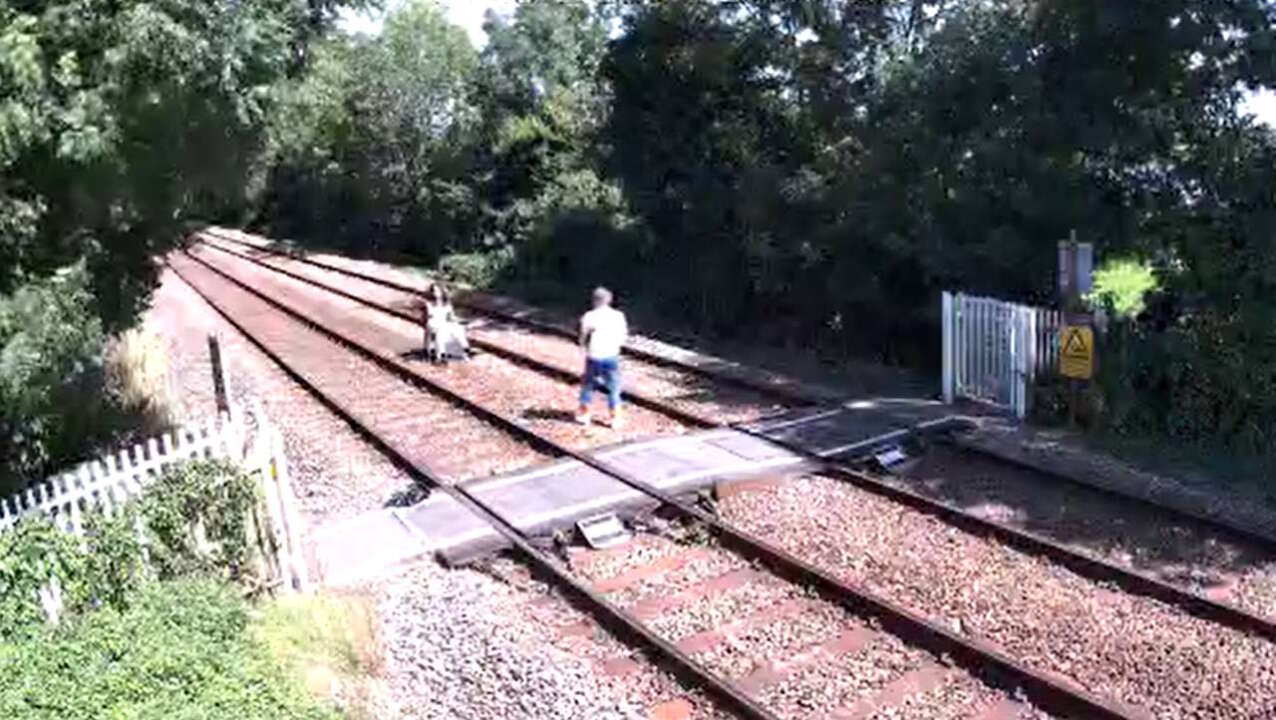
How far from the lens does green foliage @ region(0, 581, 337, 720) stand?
6051 mm

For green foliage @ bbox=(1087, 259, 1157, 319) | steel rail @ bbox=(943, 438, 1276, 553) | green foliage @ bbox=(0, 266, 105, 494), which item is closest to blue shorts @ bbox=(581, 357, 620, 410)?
steel rail @ bbox=(943, 438, 1276, 553)

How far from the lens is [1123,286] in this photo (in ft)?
56.4

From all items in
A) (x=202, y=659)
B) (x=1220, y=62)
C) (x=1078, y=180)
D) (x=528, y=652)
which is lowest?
(x=528, y=652)

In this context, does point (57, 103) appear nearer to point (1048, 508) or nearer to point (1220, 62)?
point (1048, 508)

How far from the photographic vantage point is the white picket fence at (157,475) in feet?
27.2

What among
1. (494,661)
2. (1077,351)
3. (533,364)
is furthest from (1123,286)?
(494,661)

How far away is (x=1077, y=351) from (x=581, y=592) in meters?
6.57

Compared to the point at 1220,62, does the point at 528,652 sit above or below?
below

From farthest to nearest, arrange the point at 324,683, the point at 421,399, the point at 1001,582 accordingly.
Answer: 1. the point at 421,399
2. the point at 1001,582
3. the point at 324,683

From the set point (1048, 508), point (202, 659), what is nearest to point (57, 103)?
point (202, 659)

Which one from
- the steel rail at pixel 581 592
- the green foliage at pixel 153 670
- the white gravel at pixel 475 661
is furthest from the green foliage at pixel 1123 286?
the green foliage at pixel 153 670

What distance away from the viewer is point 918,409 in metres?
14.3

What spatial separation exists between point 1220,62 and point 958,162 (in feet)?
11.6

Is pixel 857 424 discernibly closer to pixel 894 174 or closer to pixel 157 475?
pixel 894 174
